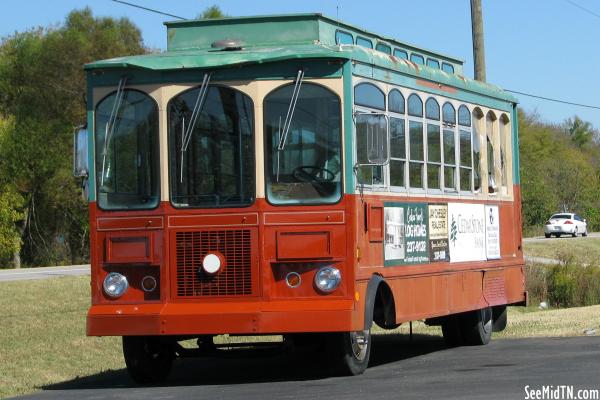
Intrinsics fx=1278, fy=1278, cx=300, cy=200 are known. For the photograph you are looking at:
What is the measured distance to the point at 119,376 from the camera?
1378cm

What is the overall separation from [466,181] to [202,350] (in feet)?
14.0

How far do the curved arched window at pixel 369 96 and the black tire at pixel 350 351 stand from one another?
2.12 meters

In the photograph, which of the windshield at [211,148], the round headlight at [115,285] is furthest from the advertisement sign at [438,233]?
the round headlight at [115,285]

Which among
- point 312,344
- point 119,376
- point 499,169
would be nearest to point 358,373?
point 312,344

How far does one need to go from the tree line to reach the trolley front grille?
43718 millimetres

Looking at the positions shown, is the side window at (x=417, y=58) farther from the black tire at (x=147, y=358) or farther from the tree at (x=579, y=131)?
the tree at (x=579, y=131)

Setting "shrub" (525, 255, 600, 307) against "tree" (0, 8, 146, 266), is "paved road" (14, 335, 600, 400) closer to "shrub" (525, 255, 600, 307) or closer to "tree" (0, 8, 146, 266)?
"shrub" (525, 255, 600, 307)

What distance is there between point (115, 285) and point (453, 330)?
5.43 m

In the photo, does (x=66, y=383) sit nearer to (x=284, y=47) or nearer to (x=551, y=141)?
(x=284, y=47)

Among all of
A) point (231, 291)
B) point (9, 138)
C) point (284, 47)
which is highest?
point (9, 138)

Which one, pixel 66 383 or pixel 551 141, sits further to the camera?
pixel 551 141

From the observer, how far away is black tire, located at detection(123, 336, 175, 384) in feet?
39.8

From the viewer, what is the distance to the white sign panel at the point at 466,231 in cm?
1425

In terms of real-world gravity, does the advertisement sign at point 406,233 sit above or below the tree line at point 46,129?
below
